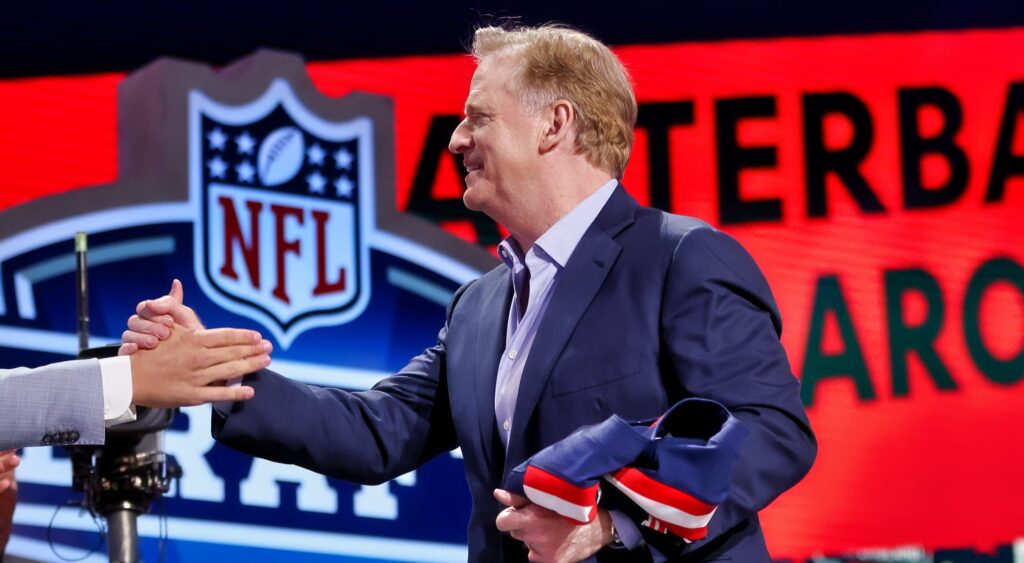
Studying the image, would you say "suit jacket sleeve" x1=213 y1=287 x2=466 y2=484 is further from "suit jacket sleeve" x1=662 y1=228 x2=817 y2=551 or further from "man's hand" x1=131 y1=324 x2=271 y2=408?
"suit jacket sleeve" x1=662 y1=228 x2=817 y2=551

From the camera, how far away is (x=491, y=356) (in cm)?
194

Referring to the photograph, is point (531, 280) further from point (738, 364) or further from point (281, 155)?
point (281, 155)

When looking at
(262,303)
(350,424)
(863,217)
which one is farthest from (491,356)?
(863,217)

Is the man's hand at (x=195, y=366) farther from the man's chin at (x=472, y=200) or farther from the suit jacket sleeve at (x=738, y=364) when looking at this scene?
the suit jacket sleeve at (x=738, y=364)

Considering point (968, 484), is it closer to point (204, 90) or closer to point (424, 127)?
point (424, 127)

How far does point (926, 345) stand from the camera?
151 inches

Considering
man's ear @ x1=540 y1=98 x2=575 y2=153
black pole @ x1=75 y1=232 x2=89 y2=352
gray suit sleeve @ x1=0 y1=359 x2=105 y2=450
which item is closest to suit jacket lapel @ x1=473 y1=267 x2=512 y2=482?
man's ear @ x1=540 y1=98 x2=575 y2=153

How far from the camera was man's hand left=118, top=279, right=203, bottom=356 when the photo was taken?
6.39 feet

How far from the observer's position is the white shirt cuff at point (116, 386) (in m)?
1.95

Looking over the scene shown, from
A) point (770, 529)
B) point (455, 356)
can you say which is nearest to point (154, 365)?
point (455, 356)

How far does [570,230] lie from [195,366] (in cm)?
62

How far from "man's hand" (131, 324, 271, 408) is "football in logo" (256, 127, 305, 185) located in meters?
1.70

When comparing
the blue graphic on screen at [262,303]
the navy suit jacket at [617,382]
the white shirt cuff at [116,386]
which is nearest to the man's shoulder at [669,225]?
the navy suit jacket at [617,382]

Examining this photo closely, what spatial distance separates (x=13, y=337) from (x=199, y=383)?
5.69 feet
